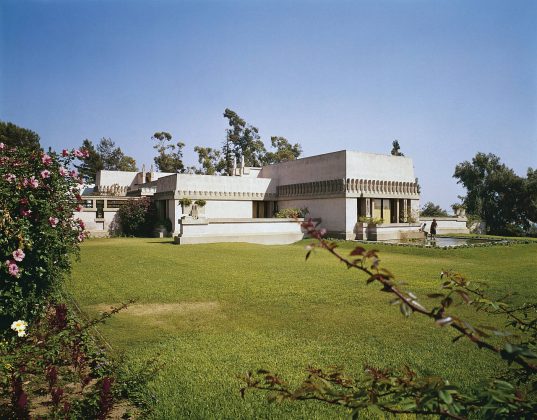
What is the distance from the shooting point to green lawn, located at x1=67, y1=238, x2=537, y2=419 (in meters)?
4.11

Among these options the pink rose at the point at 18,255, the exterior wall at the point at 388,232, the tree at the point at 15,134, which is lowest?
the exterior wall at the point at 388,232

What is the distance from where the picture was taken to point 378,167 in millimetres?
28797

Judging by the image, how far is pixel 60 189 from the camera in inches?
223

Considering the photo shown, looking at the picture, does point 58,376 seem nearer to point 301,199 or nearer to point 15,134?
point 301,199

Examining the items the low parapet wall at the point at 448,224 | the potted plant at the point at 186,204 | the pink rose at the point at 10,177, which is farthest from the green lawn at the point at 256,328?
the low parapet wall at the point at 448,224

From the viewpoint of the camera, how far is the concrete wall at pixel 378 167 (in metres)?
27.4

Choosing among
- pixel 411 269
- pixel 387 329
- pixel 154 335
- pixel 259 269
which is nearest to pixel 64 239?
pixel 154 335

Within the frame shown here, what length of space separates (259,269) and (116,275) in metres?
4.09

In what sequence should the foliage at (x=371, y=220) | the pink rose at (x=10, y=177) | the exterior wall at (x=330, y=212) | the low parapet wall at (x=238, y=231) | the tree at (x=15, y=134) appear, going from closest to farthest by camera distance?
1. the pink rose at (x=10, y=177)
2. the low parapet wall at (x=238, y=231)
3. the foliage at (x=371, y=220)
4. the exterior wall at (x=330, y=212)
5. the tree at (x=15, y=134)

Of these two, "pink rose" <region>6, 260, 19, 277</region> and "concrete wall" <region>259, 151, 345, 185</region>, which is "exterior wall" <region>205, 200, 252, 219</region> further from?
"pink rose" <region>6, 260, 19, 277</region>

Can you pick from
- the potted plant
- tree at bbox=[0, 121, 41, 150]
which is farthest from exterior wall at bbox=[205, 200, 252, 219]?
tree at bbox=[0, 121, 41, 150]

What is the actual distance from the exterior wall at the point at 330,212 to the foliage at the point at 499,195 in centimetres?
1808

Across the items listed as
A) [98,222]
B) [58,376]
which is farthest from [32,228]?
[98,222]

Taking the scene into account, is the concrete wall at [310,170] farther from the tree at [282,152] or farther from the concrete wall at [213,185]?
the tree at [282,152]
